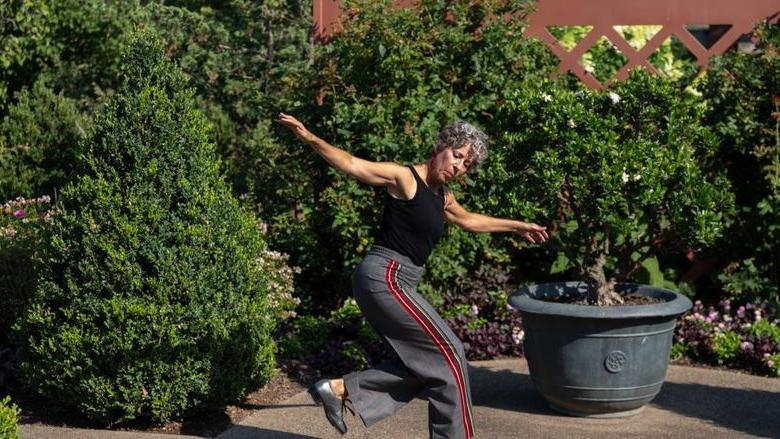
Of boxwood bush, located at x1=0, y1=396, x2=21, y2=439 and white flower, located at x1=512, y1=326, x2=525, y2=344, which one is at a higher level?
boxwood bush, located at x1=0, y1=396, x2=21, y2=439

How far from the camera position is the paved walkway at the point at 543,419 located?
18.9ft

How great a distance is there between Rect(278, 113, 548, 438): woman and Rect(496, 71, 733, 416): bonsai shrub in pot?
0.98m

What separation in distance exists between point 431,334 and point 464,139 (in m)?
0.89

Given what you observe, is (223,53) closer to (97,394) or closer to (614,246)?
(614,246)

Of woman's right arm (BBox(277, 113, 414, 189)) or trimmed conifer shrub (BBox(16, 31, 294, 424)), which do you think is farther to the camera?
trimmed conifer shrub (BBox(16, 31, 294, 424))

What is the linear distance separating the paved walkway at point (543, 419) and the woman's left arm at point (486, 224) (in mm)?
1033

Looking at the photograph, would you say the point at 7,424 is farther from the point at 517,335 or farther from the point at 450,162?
the point at 517,335

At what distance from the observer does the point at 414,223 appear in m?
5.07

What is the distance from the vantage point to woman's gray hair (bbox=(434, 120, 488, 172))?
16.8 ft

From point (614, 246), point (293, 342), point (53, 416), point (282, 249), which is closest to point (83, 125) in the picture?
point (282, 249)

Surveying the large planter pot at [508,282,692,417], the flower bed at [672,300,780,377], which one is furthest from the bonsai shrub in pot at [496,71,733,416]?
the flower bed at [672,300,780,377]

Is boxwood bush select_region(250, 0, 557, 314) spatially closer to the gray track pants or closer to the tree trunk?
the tree trunk

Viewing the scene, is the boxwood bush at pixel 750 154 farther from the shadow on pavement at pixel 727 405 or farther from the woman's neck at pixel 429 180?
the woman's neck at pixel 429 180

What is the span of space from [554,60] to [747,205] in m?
1.72
